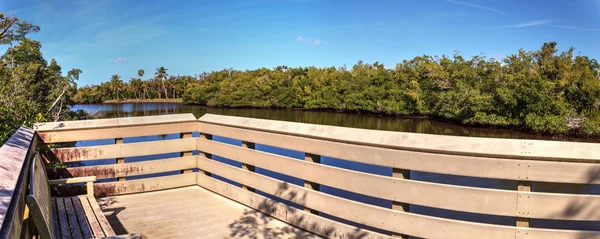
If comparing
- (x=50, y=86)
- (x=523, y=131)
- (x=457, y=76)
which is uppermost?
(x=457, y=76)

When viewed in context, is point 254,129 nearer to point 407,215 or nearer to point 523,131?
point 407,215

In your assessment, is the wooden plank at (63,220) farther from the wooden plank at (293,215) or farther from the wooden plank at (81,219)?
the wooden plank at (293,215)

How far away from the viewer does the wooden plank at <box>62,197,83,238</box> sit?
3.05m

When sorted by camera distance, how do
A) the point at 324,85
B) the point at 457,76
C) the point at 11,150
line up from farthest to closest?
the point at 324,85
the point at 457,76
the point at 11,150

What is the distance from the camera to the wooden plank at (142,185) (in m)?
5.11

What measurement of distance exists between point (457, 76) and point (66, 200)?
44880 millimetres

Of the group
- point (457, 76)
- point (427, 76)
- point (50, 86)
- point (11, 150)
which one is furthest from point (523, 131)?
point (11, 150)

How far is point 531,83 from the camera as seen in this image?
30969mm

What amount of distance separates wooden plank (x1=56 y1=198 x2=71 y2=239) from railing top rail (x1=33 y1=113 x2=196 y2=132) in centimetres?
120

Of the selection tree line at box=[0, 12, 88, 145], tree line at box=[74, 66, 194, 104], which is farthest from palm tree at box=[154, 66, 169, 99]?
tree line at box=[0, 12, 88, 145]

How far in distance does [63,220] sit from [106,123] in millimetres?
1937

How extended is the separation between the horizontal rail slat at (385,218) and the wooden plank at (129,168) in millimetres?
1565

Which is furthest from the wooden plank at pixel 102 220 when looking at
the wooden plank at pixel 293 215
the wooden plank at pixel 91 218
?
the wooden plank at pixel 293 215

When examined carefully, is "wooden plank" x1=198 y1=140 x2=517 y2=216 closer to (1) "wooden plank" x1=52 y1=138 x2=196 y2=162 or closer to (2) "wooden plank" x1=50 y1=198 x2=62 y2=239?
(1) "wooden plank" x1=52 y1=138 x2=196 y2=162
